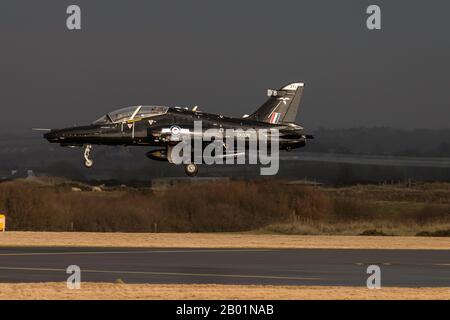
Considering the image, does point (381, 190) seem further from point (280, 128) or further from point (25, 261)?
point (25, 261)

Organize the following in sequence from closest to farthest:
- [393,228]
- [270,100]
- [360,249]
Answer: [360,249] < [270,100] < [393,228]

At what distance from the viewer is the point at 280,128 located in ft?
152

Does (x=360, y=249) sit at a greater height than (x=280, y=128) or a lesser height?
lesser

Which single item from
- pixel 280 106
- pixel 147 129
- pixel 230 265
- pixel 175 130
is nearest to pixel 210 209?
pixel 280 106

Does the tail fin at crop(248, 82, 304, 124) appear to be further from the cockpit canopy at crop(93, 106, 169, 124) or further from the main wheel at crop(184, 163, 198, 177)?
the cockpit canopy at crop(93, 106, 169, 124)

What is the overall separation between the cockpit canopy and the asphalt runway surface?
7.53m

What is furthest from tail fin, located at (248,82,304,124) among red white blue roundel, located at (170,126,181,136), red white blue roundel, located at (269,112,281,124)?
red white blue roundel, located at (170,126,181,136)

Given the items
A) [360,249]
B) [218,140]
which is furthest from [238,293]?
[218,140]

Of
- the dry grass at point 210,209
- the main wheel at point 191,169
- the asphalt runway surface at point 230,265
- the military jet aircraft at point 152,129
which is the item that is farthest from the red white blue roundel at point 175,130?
the dry grass at point 210,209

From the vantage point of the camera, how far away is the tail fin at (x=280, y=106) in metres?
47.6

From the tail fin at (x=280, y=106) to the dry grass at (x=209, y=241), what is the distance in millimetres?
5333

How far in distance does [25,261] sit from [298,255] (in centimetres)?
987

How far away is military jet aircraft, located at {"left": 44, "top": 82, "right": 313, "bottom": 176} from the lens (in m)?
45.2
